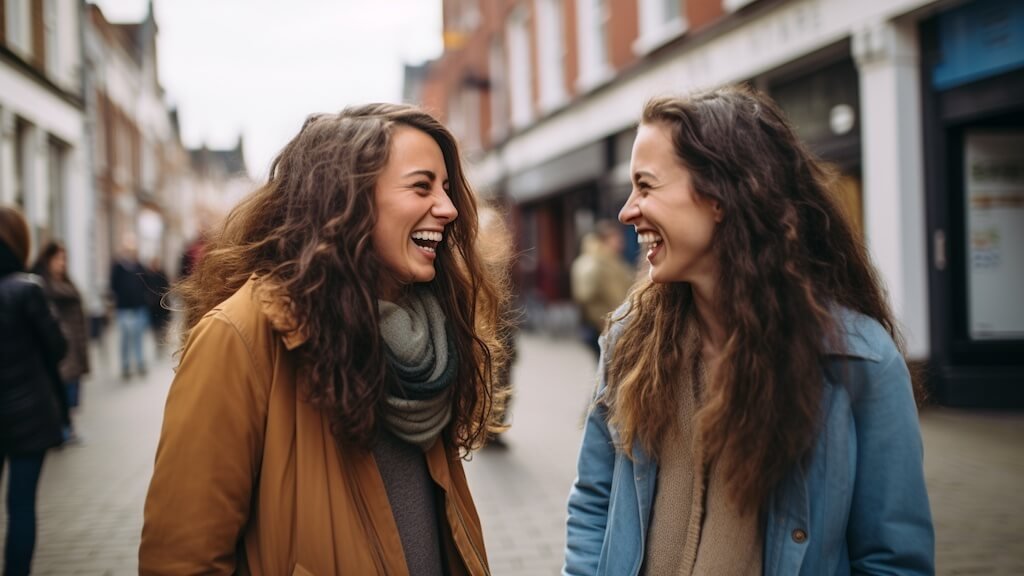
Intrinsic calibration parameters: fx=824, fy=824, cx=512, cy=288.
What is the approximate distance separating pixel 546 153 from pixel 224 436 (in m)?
18.1

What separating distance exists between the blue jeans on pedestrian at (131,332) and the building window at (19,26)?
5.21 meters

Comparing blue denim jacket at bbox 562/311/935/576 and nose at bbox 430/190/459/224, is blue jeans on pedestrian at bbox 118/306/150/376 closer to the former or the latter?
nose at bbox 430/190/459/224

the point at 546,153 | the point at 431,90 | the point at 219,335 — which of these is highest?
the point at 431,90

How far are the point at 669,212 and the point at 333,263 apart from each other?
74 centimetres

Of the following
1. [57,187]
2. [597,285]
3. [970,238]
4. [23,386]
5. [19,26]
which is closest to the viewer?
[23,386]

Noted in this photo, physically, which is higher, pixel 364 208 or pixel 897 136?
pixel 897 136

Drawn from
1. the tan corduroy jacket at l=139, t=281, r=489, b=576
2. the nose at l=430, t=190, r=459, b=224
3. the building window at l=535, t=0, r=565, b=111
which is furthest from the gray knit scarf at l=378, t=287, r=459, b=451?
the building window at l=535, t=0, r=565, b=111

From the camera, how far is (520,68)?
2061 centimetres

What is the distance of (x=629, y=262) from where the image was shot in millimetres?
14859

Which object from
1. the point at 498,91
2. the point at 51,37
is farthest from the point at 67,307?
the point at 498,91

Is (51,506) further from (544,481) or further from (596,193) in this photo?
(596,193)

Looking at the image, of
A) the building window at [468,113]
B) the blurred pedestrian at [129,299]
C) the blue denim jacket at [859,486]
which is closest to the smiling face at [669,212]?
the blue denim jacket at [859,486]

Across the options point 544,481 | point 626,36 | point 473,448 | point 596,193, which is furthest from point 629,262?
point 473,448

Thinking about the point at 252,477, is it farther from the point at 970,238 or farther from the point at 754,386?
the point at 970,238
